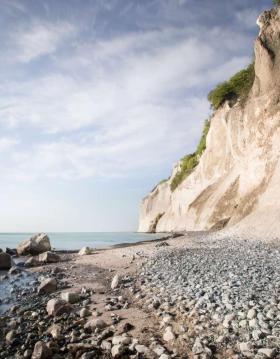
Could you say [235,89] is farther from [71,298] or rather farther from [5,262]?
[71,298]

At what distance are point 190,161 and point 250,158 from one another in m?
23.3

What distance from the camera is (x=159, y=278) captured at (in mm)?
10789

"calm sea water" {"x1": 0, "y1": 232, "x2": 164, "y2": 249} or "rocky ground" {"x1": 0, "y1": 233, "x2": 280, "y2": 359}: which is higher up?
"calm sea water" {"x1": 0, "y1": 232, "x2": 164, "y2": 249}

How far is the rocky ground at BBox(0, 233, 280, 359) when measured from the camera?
19.5ft

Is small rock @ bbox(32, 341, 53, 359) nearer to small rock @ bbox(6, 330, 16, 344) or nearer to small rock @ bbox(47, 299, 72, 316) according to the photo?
small rock @ bbox(6, 330, 16, 344)

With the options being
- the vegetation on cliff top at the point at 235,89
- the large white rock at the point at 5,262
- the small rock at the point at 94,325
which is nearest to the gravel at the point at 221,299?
the small rock at the point at 94,325

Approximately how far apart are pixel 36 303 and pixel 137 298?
2707 millimetres

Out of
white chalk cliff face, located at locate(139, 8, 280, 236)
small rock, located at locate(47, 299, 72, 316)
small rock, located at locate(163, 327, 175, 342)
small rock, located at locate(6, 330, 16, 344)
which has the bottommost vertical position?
small rock, located at locate(6, 330, 16, 344)

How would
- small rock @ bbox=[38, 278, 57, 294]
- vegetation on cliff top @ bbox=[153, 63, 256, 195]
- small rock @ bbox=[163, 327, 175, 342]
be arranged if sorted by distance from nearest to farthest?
small rock @ bbox=[163, 327, 175, 342]
small rock @ bbox=[38, 278, 57, 294]
vegetation on cliff top @ bbox=[153, 63, 256, 195]

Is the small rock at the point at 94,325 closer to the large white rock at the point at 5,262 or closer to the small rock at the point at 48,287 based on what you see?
the small rock at the point at 48,287

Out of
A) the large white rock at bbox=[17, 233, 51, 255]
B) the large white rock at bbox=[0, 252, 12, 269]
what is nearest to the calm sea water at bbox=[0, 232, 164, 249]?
the large white rock at bbox=[17, 233, 51, 255]

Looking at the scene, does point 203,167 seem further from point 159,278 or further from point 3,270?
point 159,278

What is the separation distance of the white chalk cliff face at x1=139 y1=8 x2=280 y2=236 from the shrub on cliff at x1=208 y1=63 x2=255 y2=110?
1037 millimetres

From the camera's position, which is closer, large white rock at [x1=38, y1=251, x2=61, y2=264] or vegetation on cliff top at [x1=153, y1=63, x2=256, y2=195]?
large white rock at [x1=38, y1=251, x2=61, y2=264]
